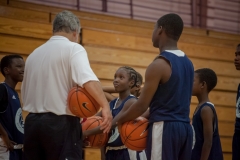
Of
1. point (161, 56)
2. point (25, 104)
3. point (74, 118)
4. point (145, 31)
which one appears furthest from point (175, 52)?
point (145, 31)

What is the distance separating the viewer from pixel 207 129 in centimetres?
406

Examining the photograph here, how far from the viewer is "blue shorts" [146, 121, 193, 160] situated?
304 cm

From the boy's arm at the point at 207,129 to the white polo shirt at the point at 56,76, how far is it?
151 centimetres

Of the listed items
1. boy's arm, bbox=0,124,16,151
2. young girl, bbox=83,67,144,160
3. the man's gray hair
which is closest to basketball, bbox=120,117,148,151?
the man's gray hair

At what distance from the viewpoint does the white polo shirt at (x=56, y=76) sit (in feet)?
9.87

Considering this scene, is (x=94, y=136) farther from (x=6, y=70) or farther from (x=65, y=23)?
(x=6, y=70)

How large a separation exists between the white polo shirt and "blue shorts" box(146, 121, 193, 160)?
58 cm

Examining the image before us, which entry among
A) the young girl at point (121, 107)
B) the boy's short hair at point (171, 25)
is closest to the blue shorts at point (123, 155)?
the young girl at point (121, 107)

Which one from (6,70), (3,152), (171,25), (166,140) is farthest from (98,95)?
(6,70)

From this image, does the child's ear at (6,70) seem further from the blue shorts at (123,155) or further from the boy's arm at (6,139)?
the blue shorts at (123,155)

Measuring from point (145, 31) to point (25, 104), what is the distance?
4.34m

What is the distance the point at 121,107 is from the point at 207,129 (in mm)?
914

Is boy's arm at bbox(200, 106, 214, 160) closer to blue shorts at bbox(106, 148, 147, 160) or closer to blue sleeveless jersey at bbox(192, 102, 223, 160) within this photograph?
blue sleeveless jersey at bbox(192, 102, 223, 160)

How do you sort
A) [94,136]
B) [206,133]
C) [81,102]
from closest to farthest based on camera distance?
[81,102]
[94,136]
[206,133]
